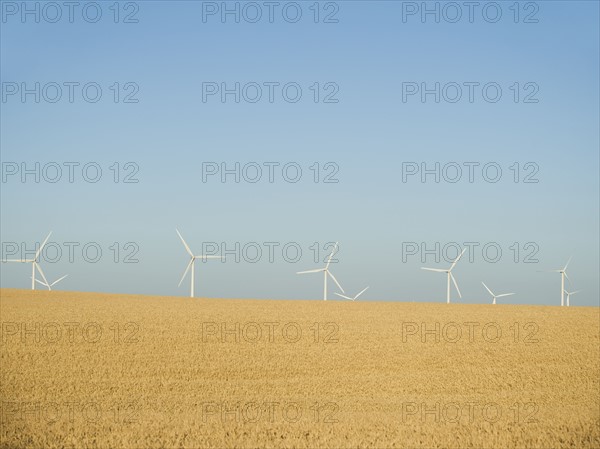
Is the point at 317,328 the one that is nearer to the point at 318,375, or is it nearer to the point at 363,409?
the point at 318,375

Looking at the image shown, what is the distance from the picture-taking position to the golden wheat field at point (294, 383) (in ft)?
44.6

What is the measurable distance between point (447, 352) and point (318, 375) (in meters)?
7.47

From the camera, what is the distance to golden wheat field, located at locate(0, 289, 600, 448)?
44.6 feet

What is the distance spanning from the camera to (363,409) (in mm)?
16812
